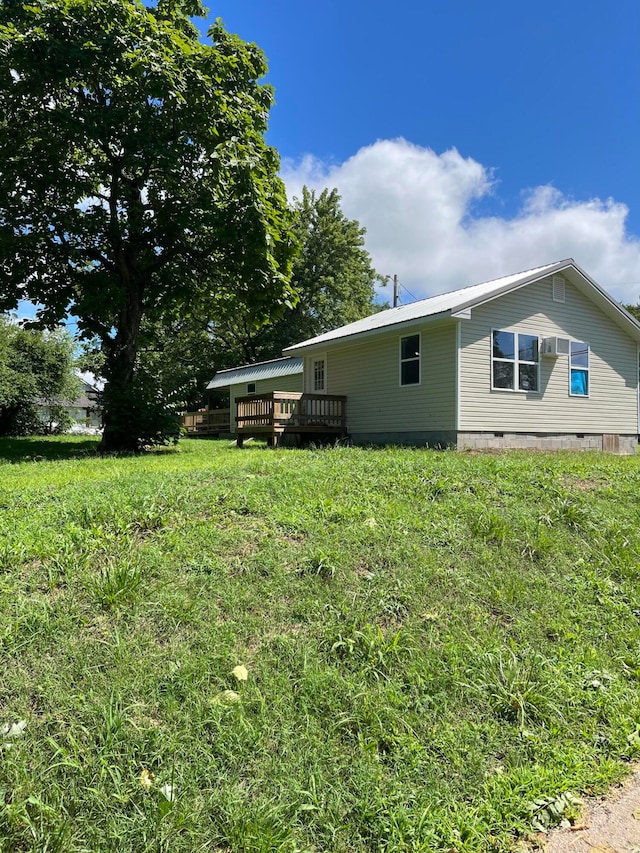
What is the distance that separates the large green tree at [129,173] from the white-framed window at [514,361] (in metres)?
5.24

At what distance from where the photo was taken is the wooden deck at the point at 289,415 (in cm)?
1329

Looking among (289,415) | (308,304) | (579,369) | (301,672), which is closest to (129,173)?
(289,415)

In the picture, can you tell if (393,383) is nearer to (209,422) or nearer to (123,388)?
(123,388)

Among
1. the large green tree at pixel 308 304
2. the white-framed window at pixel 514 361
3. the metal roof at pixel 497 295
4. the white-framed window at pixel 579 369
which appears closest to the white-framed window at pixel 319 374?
the metal roof at pixel 497 295

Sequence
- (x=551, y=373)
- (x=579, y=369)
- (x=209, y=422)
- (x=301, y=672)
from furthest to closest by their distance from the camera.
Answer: (x=209, y=422), (x=579, y=369), (x=551, y=373), (x=301, y=672)

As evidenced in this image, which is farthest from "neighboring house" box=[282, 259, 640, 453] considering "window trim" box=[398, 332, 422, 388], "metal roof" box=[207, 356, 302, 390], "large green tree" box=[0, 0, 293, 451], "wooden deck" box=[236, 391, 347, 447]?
"metal roof" box=[207, 356, 302, 390]

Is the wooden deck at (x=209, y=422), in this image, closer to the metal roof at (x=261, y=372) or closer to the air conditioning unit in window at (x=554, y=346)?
the metal roof at (x=261, y=372)

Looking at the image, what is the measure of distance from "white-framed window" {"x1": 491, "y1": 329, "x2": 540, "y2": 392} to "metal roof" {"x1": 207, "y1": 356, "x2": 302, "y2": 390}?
9.38m

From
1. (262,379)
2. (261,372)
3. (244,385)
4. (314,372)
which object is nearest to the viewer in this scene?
(314,372)

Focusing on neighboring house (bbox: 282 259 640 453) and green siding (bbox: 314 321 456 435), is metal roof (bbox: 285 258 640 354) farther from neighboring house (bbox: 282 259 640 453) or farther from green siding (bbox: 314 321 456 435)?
green siding (bbox: 314 321 456 435)

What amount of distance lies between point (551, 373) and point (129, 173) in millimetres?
11671

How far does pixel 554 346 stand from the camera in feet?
42.1

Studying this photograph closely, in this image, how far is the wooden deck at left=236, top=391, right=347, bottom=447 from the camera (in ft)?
43.6

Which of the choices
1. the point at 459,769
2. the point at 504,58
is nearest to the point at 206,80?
the point at 504,58
